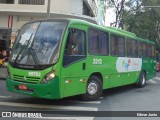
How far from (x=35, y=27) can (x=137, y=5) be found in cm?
3333

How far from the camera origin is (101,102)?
11.4m

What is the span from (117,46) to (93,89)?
2.84m

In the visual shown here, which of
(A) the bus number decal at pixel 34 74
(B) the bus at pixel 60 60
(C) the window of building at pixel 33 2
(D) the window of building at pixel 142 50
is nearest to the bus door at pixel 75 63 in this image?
(B) the bus at pixel 60 60

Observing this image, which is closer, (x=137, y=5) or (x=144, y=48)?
(x=144, y=48)

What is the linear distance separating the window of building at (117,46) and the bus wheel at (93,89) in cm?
175

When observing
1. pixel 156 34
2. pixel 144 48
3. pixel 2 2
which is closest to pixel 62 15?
pixel 2 2

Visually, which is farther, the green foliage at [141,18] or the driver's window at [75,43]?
the green foliage at [141,18]

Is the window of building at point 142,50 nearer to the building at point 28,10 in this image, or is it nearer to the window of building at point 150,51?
the window of building at point 150,51

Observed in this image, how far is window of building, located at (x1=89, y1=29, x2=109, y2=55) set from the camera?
11.5 meters

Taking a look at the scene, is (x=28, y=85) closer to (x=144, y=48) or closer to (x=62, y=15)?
(x=144, y=48)

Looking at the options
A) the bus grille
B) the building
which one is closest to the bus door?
the bus grille

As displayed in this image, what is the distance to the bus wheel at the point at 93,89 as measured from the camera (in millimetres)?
11422

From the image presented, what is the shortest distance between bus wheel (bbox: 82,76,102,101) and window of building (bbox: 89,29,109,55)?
0.95 meters

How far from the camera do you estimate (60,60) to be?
9805 mm
